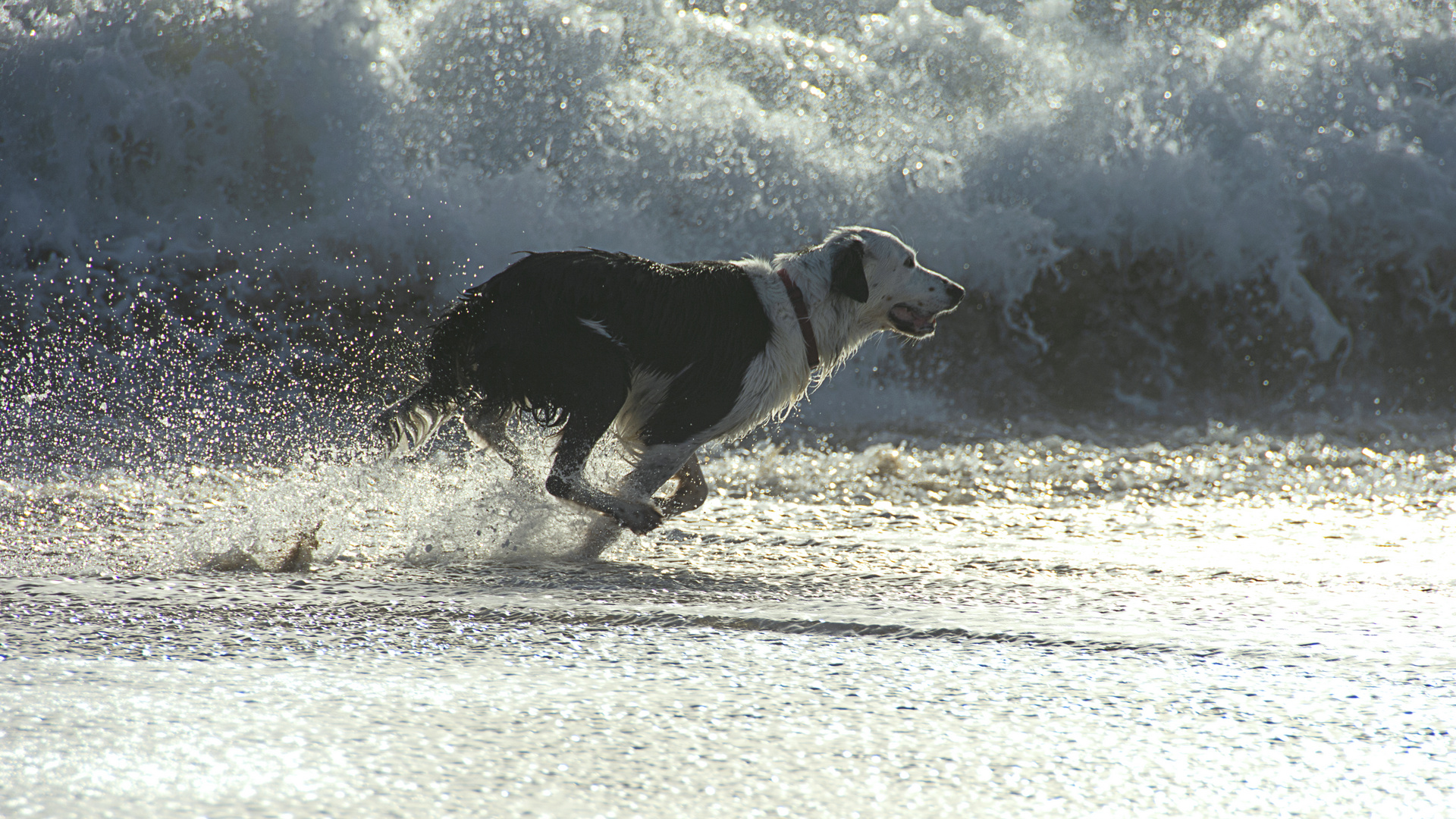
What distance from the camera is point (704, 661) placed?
2209 mm

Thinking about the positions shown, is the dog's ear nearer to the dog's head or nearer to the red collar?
the dog's head

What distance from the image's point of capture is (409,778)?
1.61 metres

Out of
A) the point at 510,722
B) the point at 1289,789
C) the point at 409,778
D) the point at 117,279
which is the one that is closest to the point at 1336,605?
the point at 1289,789

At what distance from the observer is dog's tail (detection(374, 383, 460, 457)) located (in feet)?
12.7

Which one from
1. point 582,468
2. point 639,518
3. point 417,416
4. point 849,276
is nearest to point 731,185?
point 849,276

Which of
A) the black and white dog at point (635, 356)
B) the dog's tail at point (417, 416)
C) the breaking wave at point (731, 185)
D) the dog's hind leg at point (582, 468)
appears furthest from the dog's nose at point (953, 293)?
the breaking wave at point (731, 185)

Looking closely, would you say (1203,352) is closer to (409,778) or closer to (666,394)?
(666,394)

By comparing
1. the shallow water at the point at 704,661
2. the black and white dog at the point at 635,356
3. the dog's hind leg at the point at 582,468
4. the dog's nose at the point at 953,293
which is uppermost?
the dog's nose at the point at 953,293

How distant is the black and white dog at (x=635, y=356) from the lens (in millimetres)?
3627

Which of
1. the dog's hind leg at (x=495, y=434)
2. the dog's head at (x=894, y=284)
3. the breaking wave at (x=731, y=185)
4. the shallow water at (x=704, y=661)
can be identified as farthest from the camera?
the breaking wave at (x=731, y=185)

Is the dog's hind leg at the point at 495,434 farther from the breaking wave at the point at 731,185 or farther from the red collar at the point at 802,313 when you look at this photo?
the breaking wave at the point at 731,185

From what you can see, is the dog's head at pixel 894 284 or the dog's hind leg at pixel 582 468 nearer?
the dog's hind leg at pixel 582 468

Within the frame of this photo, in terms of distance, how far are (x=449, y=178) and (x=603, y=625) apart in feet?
20.8

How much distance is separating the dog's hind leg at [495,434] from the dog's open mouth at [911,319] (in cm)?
146
